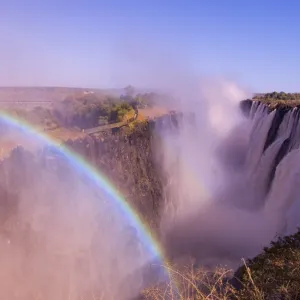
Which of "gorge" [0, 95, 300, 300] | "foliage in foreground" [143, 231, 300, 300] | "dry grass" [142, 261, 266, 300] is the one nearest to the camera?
"dry grass" [142, 261, 266, 300]

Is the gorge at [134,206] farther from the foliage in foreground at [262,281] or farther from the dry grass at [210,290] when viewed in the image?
the dry grass at [210,290]

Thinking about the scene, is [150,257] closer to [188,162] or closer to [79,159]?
[79,159]

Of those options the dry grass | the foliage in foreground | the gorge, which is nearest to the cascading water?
the gorge

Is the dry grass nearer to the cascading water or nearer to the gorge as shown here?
the gorge

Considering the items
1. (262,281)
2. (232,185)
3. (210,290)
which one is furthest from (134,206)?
(210,290)

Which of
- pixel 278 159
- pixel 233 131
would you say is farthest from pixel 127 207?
pixel 233 131

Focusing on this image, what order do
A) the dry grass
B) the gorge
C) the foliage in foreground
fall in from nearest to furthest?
the dry grass
the foliage in foreground
the gorge

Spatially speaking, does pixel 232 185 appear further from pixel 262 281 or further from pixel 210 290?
pixel 210 290

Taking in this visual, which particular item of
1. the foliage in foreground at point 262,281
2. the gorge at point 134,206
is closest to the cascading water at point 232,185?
the gorge at point 134,206
